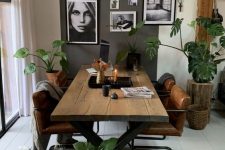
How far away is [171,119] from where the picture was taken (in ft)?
9.35

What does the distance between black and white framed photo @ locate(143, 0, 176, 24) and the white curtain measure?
1743 mm

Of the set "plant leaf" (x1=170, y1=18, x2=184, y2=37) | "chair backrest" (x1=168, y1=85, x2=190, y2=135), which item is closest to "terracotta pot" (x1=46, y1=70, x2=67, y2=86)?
"chair backrest" (x1=168, y1=85, x2=190, y2=135)

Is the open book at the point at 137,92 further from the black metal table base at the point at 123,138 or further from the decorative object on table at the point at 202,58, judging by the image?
the decorative object on table at the point at 202,58

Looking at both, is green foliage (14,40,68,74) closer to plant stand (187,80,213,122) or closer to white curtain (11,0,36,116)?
white curtain (11,0,36,116)

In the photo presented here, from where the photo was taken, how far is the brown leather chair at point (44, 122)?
8.38 ft

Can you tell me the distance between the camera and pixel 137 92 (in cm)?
271

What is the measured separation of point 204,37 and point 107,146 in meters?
2.90

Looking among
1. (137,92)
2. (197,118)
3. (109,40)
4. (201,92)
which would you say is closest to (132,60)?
(109,40)

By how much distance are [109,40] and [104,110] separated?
2218 mm

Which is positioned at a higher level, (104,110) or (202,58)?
(202,58)

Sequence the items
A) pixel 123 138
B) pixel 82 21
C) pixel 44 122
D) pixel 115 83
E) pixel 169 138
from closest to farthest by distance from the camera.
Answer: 1. pixel 123 138
2. pixel 44 122
3. pixel 115 83
4. pixel 169 138
5. pixel 82 21

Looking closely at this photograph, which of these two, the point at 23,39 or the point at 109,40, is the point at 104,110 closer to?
the point at 23,39

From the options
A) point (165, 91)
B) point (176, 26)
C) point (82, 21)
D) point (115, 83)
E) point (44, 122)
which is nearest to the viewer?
point (44, 122)

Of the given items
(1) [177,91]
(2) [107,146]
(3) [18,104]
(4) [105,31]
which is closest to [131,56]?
(4) [105,31]
